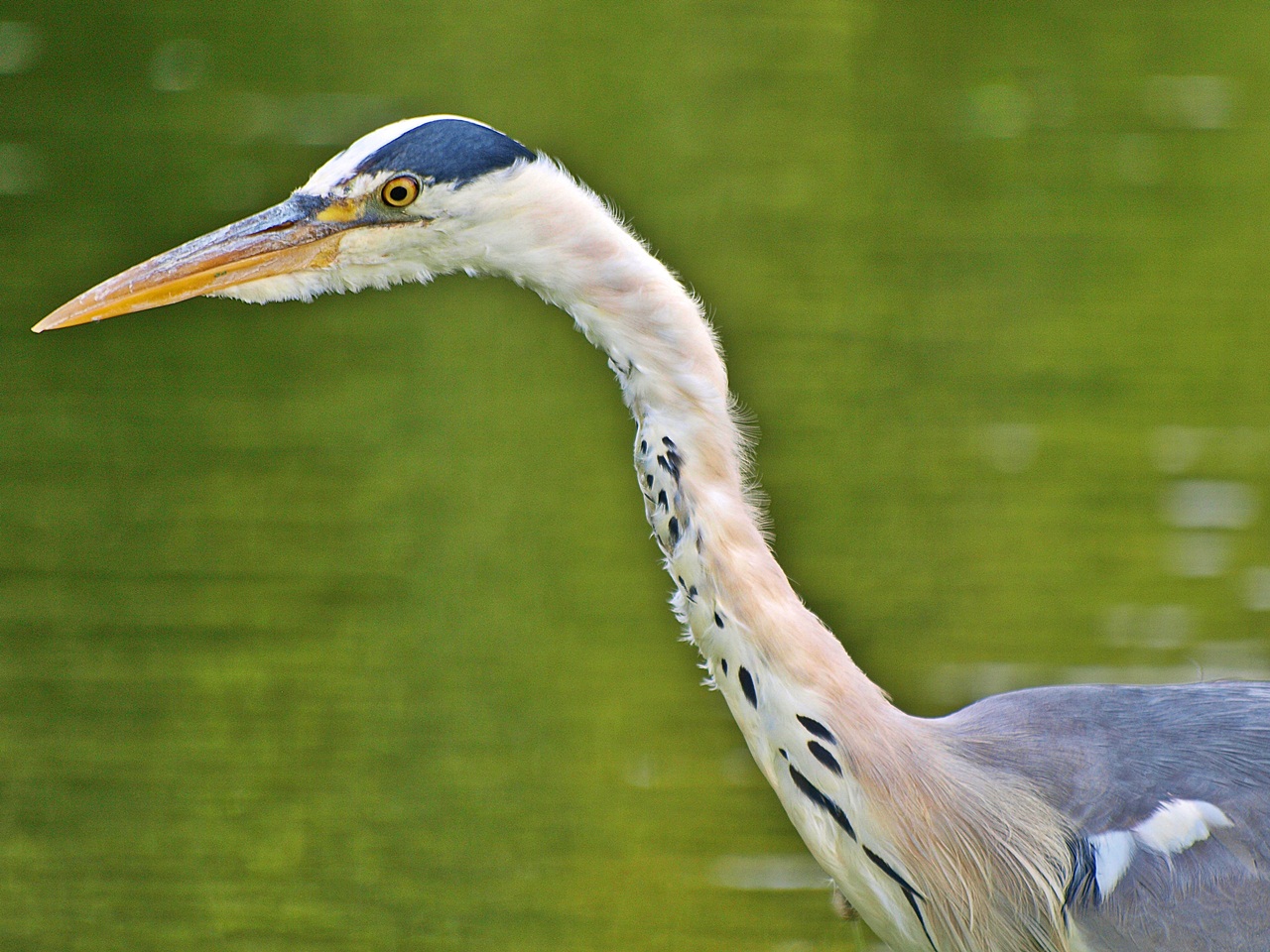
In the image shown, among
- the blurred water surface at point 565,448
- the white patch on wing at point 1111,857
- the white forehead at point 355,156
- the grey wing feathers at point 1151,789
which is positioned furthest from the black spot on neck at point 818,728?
the blurred water surface at point 565,448

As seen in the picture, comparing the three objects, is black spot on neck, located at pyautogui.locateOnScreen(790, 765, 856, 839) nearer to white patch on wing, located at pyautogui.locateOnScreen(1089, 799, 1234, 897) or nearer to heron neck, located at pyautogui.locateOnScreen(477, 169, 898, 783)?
heron neck, located at pyautogui.locateOnScreen(477, 169, 898, 783)

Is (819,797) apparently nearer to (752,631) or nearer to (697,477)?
(752,631)

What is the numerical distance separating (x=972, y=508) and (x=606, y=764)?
135 centimetres

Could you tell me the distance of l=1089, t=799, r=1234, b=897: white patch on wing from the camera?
5.70 feet

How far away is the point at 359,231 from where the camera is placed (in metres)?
1.81

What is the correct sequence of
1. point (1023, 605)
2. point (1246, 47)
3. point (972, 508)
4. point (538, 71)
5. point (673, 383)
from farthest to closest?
point (1246, 47) < point (538, 71) < point (972, 508) < point (1023, 605) < point (673, 383)

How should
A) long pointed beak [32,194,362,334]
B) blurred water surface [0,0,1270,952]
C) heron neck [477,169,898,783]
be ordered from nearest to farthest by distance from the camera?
1. heron neck [477,169,898,783]
2. long pointed beak [32,194,362,334]
3. blurred water surface [0,0,1270,952]

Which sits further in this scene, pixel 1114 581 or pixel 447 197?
pixel 1114 581

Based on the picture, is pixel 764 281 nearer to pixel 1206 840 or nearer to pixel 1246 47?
pixel 1246 47

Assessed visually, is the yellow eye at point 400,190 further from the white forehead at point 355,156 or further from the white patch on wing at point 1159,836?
the white patch on wing at point 1159,836

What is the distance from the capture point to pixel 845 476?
386 centimetres

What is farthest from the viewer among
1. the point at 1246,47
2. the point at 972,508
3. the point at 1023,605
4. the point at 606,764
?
the point at 1246,47

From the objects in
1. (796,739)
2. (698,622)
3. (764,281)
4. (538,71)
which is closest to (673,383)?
(698,622)

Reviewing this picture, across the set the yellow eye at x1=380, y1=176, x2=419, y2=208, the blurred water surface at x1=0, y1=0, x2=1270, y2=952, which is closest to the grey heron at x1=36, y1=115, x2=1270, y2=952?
the yellow eye at x1=380, y1=176, x2=419, y2=208
